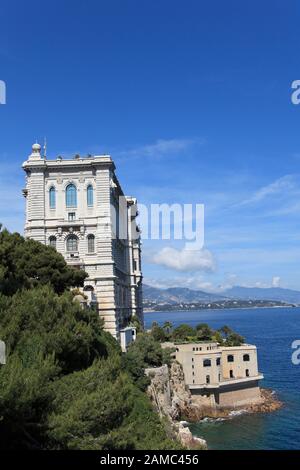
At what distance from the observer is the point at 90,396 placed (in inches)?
623

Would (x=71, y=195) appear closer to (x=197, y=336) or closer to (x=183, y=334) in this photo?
(x=183, y=334)

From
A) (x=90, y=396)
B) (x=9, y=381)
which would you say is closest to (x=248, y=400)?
(x=90, y=396)

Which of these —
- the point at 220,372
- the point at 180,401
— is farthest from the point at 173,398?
the point at 220,372

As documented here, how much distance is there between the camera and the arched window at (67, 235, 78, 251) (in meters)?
41.3

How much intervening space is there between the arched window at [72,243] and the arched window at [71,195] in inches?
101

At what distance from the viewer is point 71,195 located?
41531 mm

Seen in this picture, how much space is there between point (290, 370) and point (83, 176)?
47358mm

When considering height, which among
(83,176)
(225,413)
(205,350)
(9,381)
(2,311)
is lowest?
(225,413)

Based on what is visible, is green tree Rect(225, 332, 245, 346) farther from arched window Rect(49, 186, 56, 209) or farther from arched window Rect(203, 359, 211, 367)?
arched window Rect(49, 186, 56, 209)

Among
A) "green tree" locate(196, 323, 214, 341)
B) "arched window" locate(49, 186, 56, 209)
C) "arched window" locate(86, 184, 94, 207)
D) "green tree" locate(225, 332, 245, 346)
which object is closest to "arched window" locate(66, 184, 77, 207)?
"arched window" locate(86, 184, 94, 207)

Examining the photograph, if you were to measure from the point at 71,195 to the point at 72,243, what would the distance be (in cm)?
386

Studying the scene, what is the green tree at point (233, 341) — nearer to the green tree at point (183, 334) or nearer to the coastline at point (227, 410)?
the green tree at point (183, 334)

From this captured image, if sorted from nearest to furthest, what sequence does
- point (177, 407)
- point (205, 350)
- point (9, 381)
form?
point (9, 381) → point (177, 407) → point (205, 350)
